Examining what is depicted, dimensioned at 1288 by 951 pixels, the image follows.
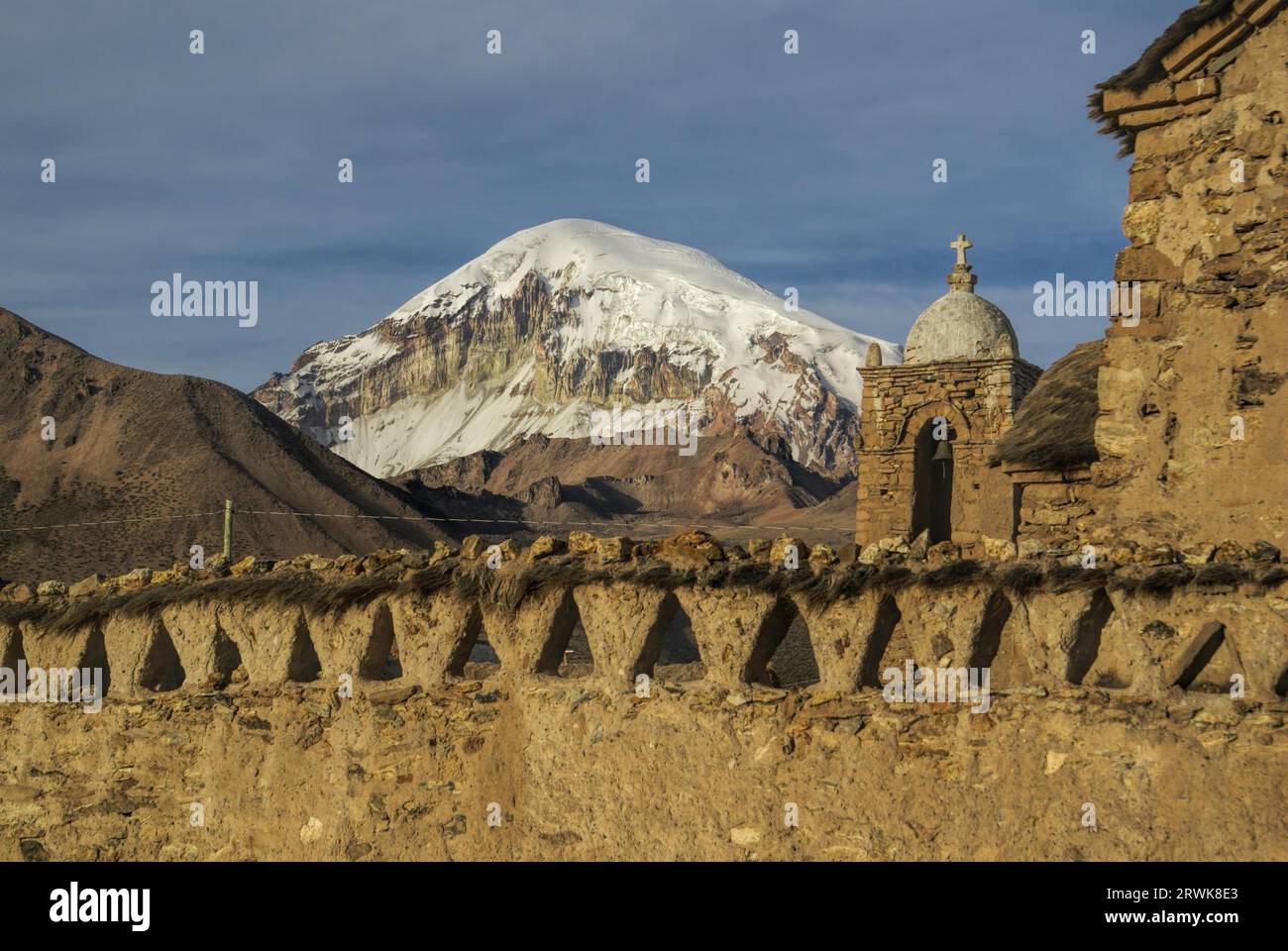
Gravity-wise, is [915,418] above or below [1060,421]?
above

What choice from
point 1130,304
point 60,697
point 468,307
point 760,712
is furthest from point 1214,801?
point 468,307

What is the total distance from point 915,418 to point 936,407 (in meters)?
0.35

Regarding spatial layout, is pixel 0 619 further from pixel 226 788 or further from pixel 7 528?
pixel 7 528

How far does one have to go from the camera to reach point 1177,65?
7746mm

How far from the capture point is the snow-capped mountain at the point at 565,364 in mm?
123875

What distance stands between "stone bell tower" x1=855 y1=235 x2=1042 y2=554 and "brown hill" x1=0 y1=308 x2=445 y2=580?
1428 cm

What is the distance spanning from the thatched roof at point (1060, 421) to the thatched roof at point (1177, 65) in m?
2.16

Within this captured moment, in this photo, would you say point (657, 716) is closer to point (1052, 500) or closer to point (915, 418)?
point (1052, 500)

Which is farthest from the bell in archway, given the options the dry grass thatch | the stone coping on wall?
the stone coping on wall

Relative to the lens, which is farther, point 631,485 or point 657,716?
point 631,485

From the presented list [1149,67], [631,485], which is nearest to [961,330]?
[1149,67]

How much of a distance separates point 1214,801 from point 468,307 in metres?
148

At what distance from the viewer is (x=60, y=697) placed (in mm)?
6891

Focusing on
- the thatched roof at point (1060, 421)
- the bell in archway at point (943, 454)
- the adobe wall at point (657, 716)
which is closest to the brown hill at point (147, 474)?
the bell in archway at point (943, 454)
